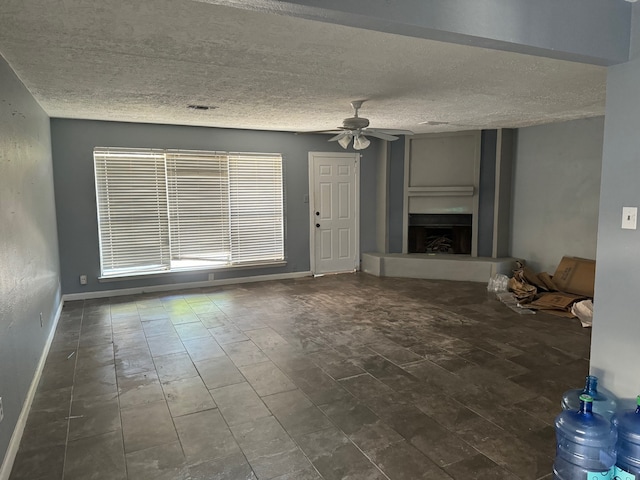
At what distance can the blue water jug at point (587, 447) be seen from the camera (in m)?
2.01

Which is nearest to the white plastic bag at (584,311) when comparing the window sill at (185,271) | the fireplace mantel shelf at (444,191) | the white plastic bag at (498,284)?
the white plastic bag at (498,284)

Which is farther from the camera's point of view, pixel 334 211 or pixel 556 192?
pixel 334 211

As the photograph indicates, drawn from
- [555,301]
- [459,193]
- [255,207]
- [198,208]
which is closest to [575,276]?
[555,301]

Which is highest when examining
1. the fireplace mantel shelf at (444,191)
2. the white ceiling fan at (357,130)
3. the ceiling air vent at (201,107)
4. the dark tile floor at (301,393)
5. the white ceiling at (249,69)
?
the ceiling air vent at (201,107)

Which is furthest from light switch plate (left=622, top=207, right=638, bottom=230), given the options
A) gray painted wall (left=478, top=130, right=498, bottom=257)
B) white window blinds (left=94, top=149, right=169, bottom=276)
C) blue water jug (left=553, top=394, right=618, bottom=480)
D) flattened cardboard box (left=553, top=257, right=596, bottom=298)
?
white window blinds (left=94, top=149, right=169, bottom=276)

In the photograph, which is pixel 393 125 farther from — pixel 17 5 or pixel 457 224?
pixel 17 5

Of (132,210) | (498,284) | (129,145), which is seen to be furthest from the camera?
(498,284)

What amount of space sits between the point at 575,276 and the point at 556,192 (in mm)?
1312

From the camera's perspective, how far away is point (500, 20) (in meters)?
1.90

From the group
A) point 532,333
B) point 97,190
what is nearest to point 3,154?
point 97,190

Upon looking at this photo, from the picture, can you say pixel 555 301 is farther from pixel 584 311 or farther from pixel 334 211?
pixel 334 211

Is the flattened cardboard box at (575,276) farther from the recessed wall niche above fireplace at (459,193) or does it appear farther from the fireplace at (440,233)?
the fireplace at (440,233)

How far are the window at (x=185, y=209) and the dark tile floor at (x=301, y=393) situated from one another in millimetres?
1120

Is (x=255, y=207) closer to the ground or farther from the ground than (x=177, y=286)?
farther from the ground
